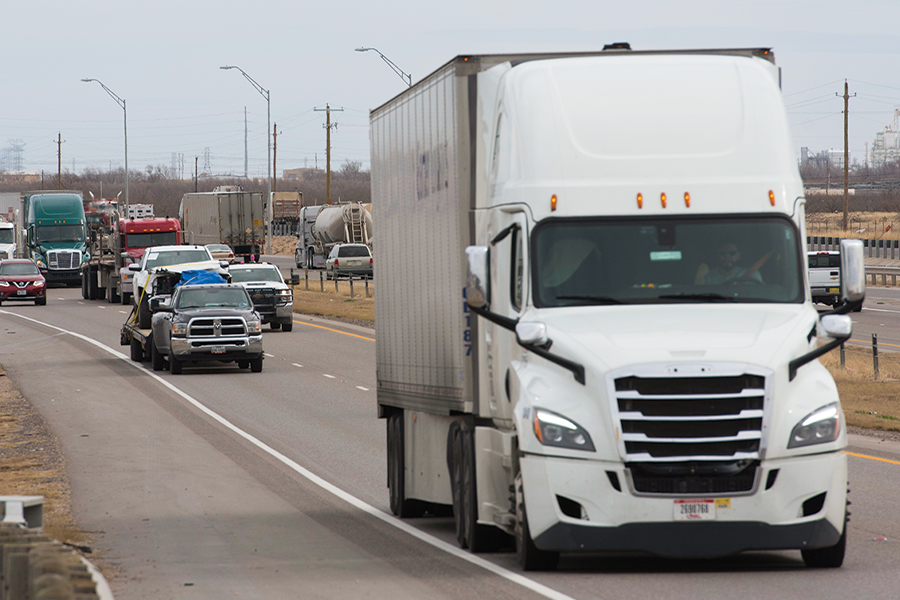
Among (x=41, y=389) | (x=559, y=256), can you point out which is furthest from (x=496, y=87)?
(x=41, y=389)

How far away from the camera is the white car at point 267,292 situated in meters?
38.6

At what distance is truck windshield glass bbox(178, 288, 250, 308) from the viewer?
1171 inches

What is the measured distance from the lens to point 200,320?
93.6 ft

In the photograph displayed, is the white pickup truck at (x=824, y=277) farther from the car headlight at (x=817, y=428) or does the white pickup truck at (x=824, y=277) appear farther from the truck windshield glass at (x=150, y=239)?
the car headlight at (x=817, y=428)

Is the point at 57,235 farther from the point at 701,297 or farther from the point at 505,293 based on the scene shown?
the point at 701,297

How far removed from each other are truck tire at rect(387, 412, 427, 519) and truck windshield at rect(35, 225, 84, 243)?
185 ft

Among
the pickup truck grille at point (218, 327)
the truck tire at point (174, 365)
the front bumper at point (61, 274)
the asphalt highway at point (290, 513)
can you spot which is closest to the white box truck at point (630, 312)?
the asphalt highway at point (290, 513)

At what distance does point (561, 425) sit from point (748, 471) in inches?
47.1

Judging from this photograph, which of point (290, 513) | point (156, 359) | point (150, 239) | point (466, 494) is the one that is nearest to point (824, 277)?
point (156, 359)

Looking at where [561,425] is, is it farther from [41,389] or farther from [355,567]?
[41,389]

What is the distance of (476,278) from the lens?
30.2ft

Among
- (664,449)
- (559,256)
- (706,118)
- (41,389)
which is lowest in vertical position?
(41,389)

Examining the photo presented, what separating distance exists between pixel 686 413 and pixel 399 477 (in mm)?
4089

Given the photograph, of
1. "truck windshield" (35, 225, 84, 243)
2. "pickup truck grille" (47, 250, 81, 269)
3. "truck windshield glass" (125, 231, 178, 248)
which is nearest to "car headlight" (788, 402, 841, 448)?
"truck windshield glass" (125, 231, 178, 248)
